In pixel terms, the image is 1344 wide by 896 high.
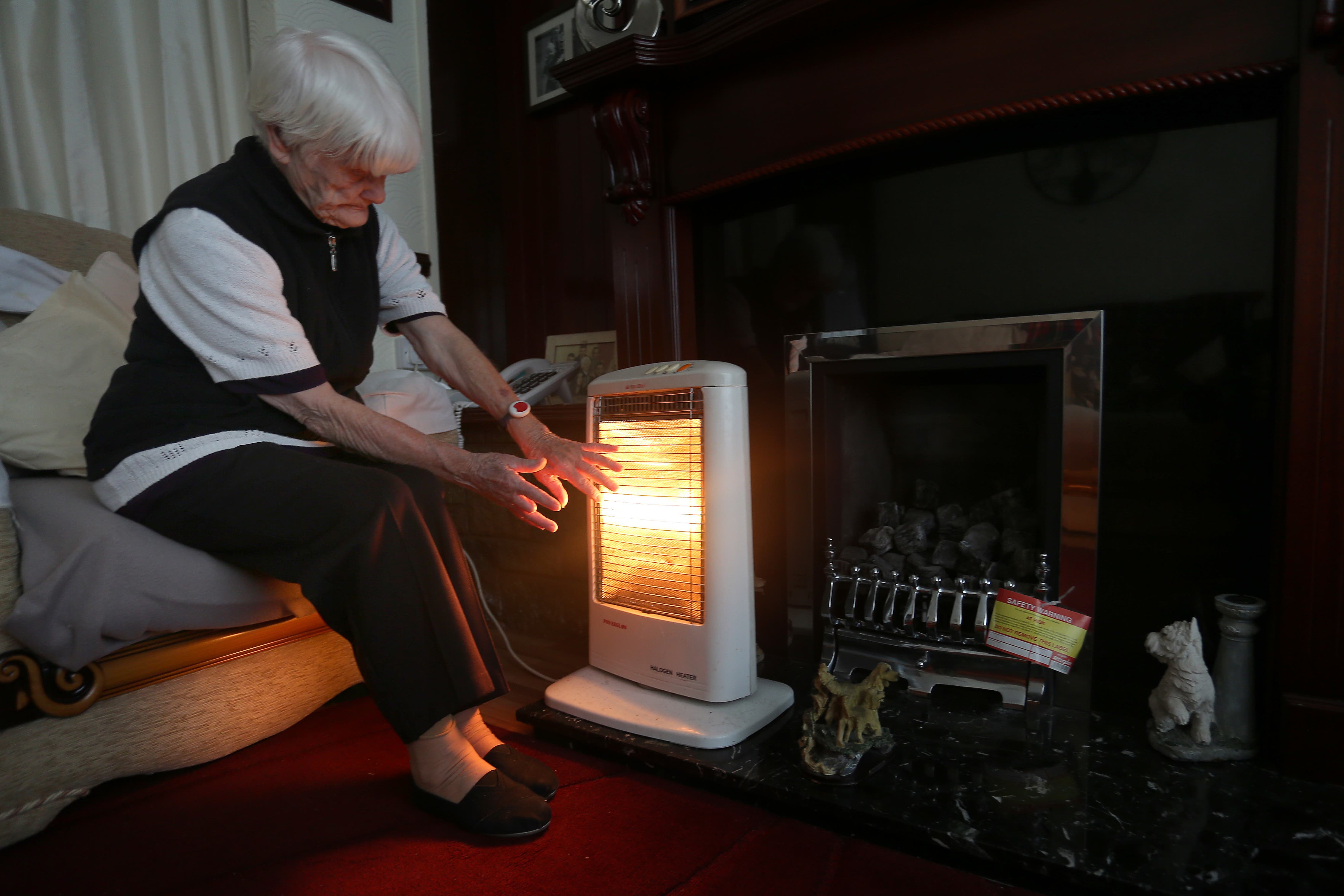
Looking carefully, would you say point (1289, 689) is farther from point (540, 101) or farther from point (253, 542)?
point (540, 101)

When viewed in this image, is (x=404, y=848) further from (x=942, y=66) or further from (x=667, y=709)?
(x=942, y=66)

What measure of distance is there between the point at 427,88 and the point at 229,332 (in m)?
1.71

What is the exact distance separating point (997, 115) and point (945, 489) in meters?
0.68

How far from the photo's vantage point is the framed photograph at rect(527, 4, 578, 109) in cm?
209

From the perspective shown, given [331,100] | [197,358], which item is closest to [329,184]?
[331,100]

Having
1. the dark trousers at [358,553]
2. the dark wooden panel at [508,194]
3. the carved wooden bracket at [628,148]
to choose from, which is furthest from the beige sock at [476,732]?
the dark wooden panel at [508,194]

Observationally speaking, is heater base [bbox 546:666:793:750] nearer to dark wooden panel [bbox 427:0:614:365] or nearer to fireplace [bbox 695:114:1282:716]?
fireplace [bbox 695:114:1282:716]

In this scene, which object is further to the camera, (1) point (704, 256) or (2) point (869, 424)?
(1) point (704, 256)

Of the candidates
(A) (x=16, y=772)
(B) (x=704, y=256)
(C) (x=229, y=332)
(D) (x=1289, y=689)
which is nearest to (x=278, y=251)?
(C) (x=229, y=332)

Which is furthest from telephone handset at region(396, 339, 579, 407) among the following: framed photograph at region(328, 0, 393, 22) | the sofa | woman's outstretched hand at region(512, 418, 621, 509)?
framed photograph at region(328, 0, 393, 22)

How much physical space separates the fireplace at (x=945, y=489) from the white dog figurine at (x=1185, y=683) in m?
0.15

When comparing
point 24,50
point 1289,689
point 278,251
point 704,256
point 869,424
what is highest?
point 24,50

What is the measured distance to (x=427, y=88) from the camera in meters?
→ 2.33

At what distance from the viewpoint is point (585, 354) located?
2.11 metres
